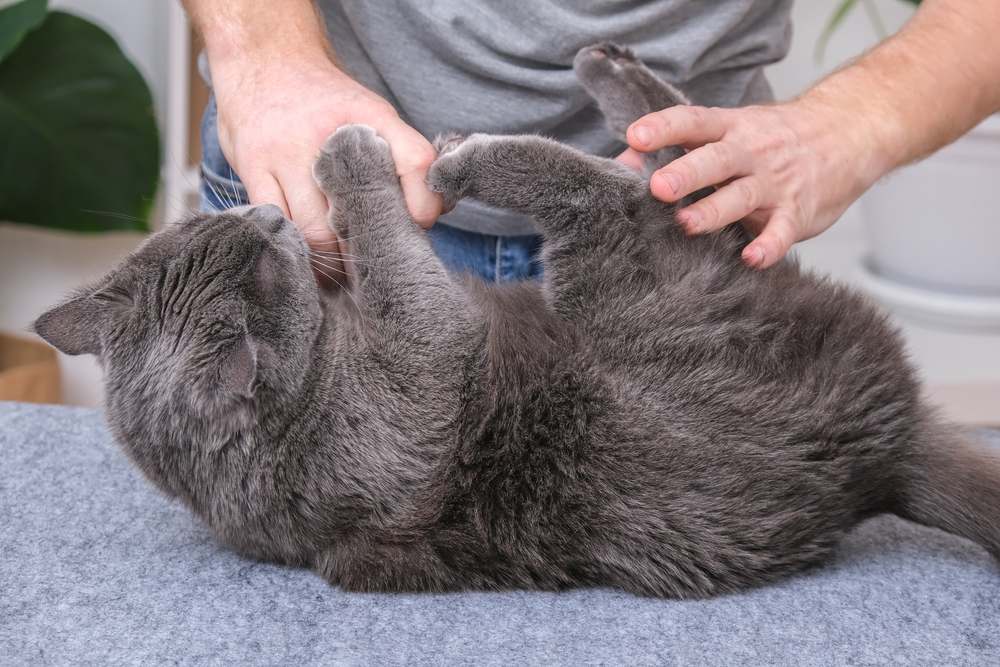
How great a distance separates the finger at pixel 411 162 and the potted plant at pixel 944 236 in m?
1.35

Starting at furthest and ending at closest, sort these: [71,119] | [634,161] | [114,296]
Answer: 1. [71,119]
2. [634,161]
3. [114,296]

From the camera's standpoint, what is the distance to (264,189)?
1.14m

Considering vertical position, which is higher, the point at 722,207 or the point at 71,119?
the point at 722,207

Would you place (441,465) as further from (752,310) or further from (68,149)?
(68,149)

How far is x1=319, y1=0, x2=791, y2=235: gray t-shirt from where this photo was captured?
52.5 inches

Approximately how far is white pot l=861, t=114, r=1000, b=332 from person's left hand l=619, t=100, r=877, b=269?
3.43ft

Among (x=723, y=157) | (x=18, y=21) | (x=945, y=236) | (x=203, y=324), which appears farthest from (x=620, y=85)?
(x=18, y=21)

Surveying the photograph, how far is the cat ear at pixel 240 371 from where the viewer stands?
101 centimetres

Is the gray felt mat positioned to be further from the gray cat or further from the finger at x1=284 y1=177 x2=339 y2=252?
the finger at x1=284 y1=177 x2=339 y2=252

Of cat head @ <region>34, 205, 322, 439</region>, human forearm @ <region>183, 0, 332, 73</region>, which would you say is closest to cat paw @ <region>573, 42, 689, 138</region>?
human forearm @ <region>183, 0, 332, 73</region>

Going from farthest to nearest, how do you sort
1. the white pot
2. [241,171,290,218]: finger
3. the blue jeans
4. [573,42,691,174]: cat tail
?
the white pot < the blue jeans < [573,42,691,174]: cat tail < [241,171,290,218]: finger

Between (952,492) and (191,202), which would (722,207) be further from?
(191,202)

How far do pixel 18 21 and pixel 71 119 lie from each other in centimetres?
24

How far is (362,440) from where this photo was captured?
1.05 metres
